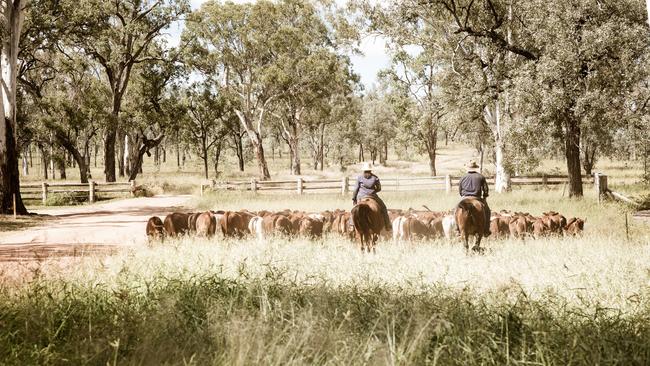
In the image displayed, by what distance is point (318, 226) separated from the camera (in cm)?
1165

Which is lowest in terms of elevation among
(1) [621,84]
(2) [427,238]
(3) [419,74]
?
(2) [427,238]

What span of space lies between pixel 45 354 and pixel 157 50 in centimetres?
3350

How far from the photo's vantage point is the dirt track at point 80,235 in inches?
410

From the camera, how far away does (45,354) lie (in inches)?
142

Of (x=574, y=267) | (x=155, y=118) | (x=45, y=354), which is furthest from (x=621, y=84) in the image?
(x=155, y=118)

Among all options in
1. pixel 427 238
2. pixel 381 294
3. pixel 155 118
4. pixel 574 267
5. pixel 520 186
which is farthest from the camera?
pixel 155 118

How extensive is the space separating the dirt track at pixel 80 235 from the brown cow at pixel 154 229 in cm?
43

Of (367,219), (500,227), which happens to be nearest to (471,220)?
(367,219)

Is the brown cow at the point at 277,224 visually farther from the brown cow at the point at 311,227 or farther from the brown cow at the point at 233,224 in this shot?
the brown cow at the point at 233,224

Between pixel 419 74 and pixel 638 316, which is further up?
pixel 419 74

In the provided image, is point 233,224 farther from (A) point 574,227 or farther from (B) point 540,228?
(A) point 574,227

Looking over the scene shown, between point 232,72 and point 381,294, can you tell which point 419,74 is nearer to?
point 232,72

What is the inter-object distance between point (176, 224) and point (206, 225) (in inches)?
29.3

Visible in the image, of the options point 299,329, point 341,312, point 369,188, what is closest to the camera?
point 299,329
